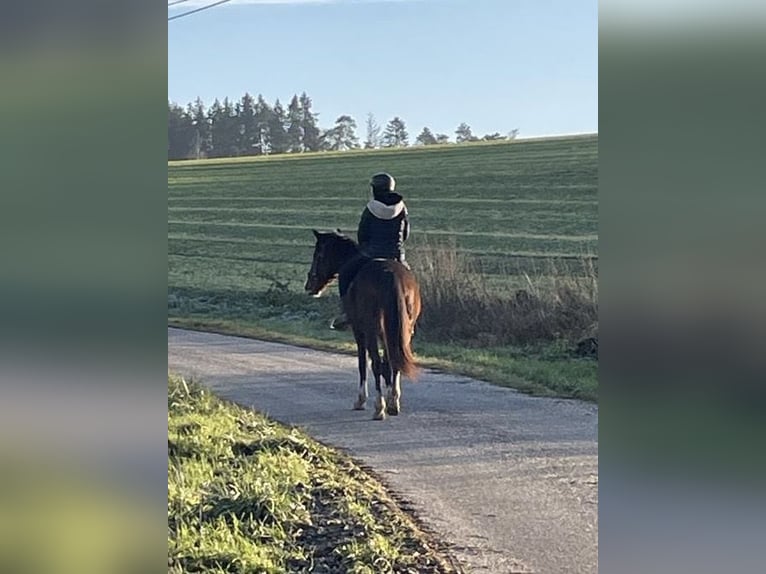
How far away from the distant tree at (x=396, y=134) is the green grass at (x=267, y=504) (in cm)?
112

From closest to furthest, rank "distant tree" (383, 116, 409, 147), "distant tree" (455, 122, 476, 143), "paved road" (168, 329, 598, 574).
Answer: "paved road" (168, 329, 598, 574) < "distant tree" (455, 122, 476, 143) < "distant tree" (383, 116, 409, 147)

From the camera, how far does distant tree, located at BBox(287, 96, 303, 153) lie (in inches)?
145

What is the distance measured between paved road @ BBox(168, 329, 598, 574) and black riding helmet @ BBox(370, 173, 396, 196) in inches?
24.8

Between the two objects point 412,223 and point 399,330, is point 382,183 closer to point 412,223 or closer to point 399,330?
point 412,223

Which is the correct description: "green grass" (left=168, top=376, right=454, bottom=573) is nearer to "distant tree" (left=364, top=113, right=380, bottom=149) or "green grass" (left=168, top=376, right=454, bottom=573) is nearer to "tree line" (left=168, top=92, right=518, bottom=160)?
"tree line" (left=168, top=92, right=518, bottom=160)

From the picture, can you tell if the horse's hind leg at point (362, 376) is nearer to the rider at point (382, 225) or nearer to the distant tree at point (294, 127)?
the rider at point (382, 225)

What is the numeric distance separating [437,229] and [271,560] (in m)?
1.31

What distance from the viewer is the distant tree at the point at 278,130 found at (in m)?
3.71

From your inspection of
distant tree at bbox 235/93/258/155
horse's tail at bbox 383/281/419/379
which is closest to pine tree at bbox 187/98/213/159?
distant tree at bbox 235/93/258/155

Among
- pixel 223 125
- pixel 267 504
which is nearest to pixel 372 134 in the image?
pixel 223 125

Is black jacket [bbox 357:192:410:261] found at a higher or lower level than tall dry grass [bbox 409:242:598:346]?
higher
